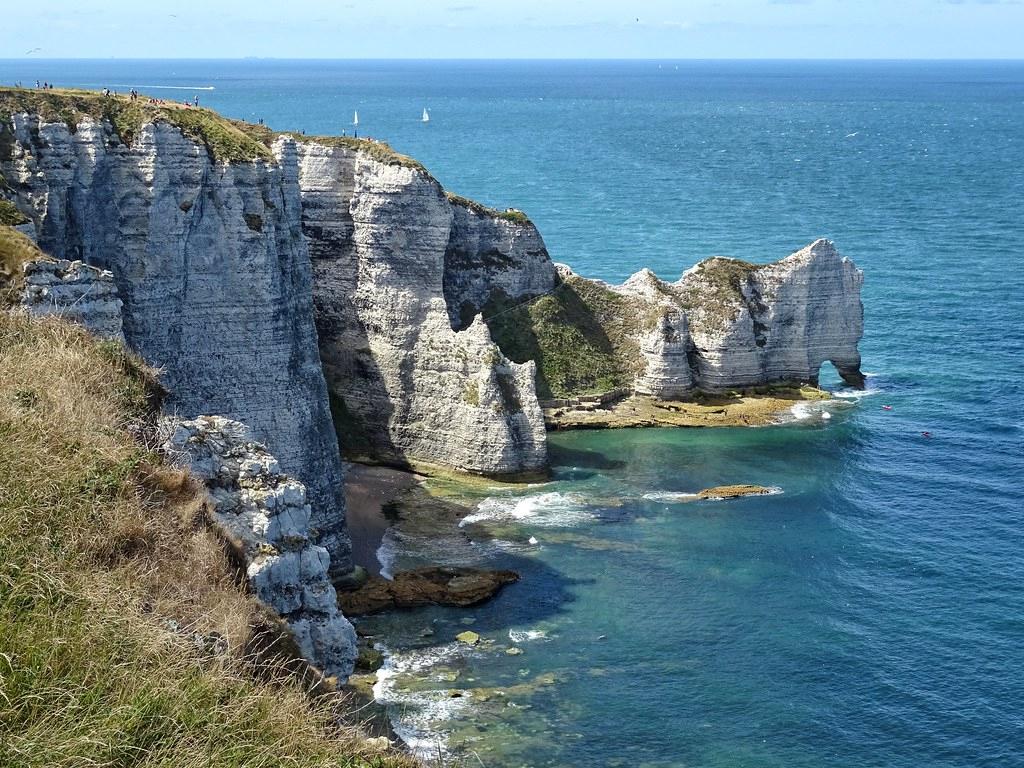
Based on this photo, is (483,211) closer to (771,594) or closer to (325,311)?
(325,311)

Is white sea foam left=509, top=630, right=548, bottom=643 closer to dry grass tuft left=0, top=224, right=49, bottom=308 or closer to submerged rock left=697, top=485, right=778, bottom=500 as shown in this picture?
submerged rock left=697, top=485, right=778, bottom=500

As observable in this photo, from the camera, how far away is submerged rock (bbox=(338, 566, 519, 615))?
49.6 meters

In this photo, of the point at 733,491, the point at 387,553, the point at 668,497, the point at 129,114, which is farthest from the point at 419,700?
the point at 733,491

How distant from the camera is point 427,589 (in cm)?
5081

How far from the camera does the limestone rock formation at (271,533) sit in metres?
30.2

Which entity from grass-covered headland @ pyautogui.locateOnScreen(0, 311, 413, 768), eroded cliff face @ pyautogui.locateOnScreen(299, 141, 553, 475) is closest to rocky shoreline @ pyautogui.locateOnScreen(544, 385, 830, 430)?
eroded cliff face @ pyautogui.locateOnScreen(299, 141, 553, 475)

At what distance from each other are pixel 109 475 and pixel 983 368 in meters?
66.4

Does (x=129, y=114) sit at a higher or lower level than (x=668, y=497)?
higher

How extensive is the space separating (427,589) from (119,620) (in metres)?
30.9

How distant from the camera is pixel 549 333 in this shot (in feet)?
252

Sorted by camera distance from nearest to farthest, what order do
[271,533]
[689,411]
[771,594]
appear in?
[271,533] → [771,594] → [689,411]

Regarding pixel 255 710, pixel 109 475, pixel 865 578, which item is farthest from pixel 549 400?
pixel 255 710

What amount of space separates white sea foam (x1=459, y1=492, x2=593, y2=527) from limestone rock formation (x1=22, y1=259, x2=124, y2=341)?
76.6 ft

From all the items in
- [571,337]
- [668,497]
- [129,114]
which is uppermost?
[129,114]
